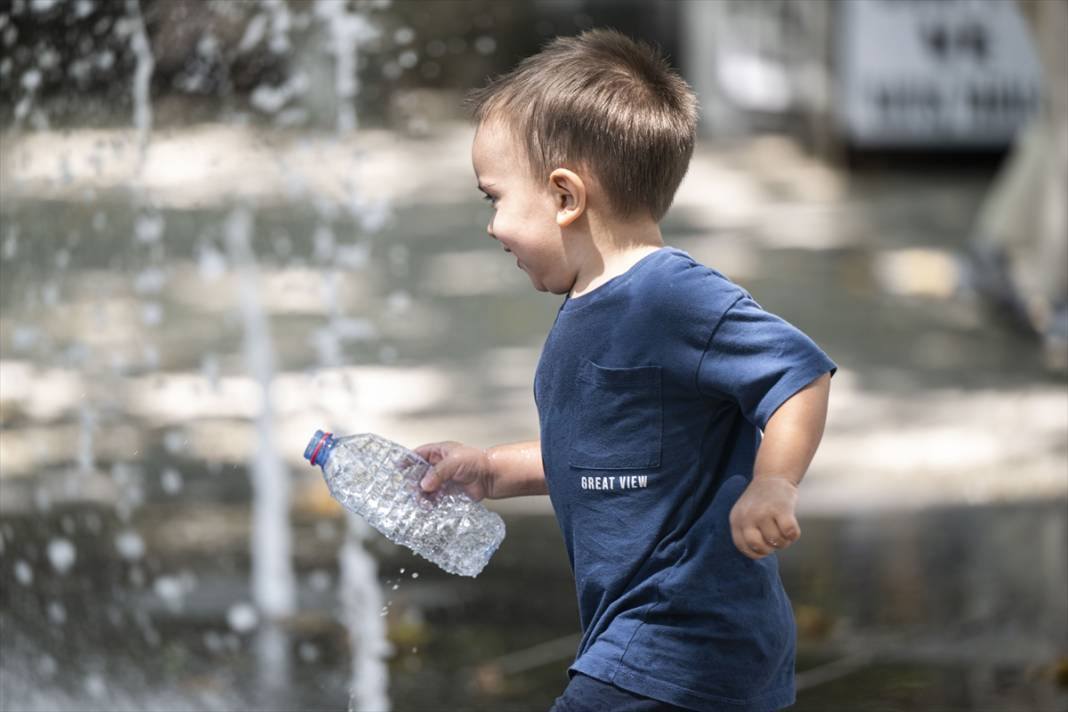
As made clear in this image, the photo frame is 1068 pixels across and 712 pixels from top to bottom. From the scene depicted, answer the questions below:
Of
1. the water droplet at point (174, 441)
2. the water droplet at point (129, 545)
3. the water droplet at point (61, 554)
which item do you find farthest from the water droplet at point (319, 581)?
the water droplet at point (174, 441)

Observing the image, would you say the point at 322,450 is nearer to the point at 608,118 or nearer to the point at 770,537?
the point at 608,118

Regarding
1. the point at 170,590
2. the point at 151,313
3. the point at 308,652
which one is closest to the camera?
the point at 308,652

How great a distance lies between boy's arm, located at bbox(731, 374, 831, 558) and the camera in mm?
1951

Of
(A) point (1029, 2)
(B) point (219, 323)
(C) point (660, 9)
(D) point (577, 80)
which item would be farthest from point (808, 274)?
(C) point (660, 9)

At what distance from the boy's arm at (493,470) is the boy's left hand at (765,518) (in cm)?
47

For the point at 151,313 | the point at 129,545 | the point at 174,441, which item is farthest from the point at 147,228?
the point at 129,545

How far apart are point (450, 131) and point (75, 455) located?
9.04 m

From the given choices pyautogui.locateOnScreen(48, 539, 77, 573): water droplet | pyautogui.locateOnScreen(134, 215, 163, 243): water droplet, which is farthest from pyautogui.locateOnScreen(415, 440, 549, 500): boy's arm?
pyautogui.locateOnScreen(134, 215, 163, 243): water droplet

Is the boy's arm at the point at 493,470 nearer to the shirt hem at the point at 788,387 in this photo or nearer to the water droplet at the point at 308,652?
the shirt hem at the point at 788,387

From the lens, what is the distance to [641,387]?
7.11 feet

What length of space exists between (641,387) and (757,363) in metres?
0.16

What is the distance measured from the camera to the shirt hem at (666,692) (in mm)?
2145

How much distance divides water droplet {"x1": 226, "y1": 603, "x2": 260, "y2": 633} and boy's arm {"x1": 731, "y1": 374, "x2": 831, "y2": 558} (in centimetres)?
244

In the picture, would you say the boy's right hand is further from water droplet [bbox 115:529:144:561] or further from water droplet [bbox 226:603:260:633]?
water droplet [bbox 115:529:144:561]
